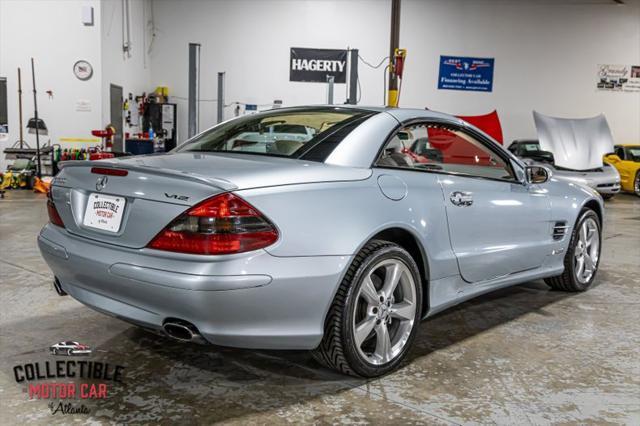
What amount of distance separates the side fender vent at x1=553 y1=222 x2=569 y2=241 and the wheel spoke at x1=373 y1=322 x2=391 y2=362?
63.4 inches

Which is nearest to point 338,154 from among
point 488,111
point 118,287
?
point 118,287

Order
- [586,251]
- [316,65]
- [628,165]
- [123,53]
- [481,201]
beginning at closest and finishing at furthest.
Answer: [481,201], [586,251], [123,53], [628,165], [316,65]

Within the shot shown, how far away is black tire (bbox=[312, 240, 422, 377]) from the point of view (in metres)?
2.26

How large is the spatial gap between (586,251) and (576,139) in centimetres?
454

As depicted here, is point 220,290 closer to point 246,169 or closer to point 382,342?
point 246,169

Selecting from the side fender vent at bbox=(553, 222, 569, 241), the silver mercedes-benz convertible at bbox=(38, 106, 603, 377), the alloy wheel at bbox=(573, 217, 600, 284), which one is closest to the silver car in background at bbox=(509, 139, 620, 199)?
the alloy wheel at bbox=(573, 217, 600, 284)

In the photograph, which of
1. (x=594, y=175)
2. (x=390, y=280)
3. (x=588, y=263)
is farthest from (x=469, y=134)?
(x=594, y=175)

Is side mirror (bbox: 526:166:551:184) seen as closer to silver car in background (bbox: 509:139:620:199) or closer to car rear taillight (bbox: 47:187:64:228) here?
car rear taillight (bbox: 47:187:64:228)

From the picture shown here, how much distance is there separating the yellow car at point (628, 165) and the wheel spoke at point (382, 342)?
1101 cm

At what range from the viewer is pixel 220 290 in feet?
6.40

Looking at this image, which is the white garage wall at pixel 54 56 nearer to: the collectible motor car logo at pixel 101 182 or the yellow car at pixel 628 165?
the collectible motor car logo at pixel 101 182

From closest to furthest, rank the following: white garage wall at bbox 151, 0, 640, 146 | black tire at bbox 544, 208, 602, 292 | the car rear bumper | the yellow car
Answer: the car rear bumper
black tire at bbox 544, 208, 602, 292
the yellow car
white garage wall at bbox 151, 0, 640, 146

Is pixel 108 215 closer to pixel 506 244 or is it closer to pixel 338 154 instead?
pixel 338 154

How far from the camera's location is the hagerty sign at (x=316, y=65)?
1413 centimetres
